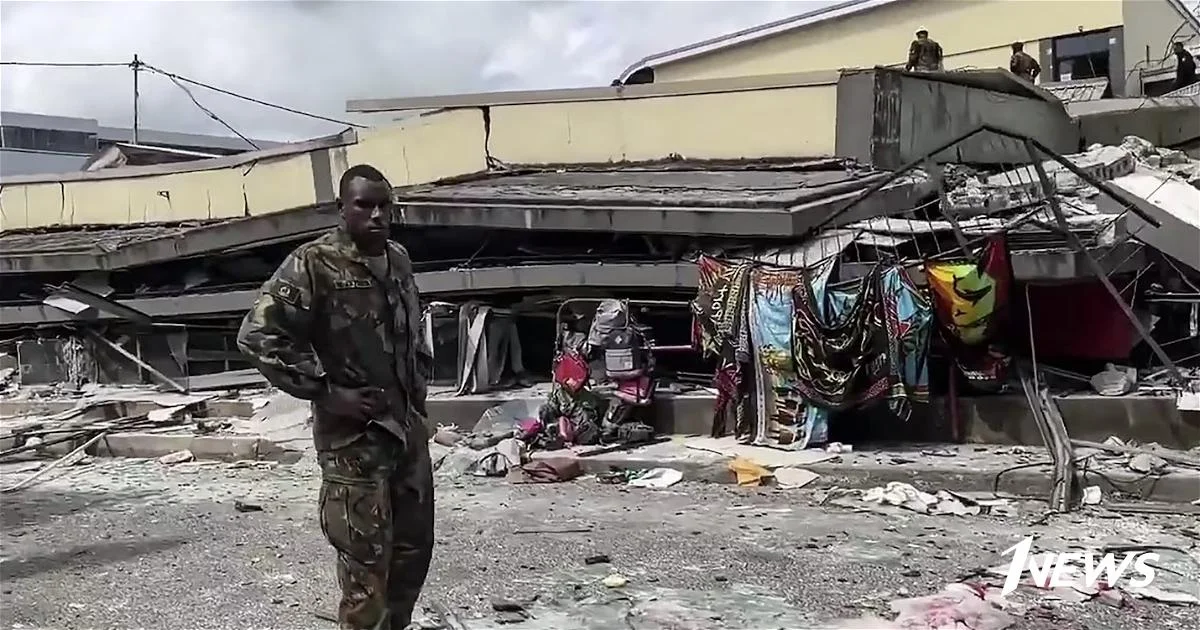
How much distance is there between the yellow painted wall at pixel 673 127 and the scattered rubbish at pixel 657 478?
5034mm

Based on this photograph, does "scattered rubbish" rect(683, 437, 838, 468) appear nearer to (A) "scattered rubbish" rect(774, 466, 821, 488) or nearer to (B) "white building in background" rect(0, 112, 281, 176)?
(A) "scattered rubbish" rect(774, 466, 821, 488)

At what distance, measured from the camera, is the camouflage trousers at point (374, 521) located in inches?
156

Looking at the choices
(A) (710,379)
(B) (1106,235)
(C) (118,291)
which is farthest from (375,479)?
(C) (118,291)

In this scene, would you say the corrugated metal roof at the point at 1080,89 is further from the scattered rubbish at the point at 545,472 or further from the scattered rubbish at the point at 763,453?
the scattered rubbish at the point at 545,472

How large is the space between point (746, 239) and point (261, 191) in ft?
27.9

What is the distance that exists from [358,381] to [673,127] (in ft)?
32.2

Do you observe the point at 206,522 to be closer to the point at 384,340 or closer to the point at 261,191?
the point at 384,340

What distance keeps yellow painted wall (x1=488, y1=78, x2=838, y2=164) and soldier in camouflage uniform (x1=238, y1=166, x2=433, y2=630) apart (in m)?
8.85

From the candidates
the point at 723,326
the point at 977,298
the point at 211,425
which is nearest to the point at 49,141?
the point at 211,425

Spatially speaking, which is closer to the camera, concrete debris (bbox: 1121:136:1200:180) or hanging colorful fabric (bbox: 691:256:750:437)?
hanging colorful fabric (bbox: 691:256:750:437)

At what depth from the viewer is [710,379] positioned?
1036 centimetres

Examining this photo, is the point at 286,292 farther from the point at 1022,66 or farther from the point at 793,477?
the point at 1022,66

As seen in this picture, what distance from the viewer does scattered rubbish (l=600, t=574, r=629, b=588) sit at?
228 inches

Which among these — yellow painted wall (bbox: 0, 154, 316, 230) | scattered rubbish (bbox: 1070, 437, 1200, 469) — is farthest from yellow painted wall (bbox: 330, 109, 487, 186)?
scattered rubbish (bbox: 1070, 437, 1200, 469)
